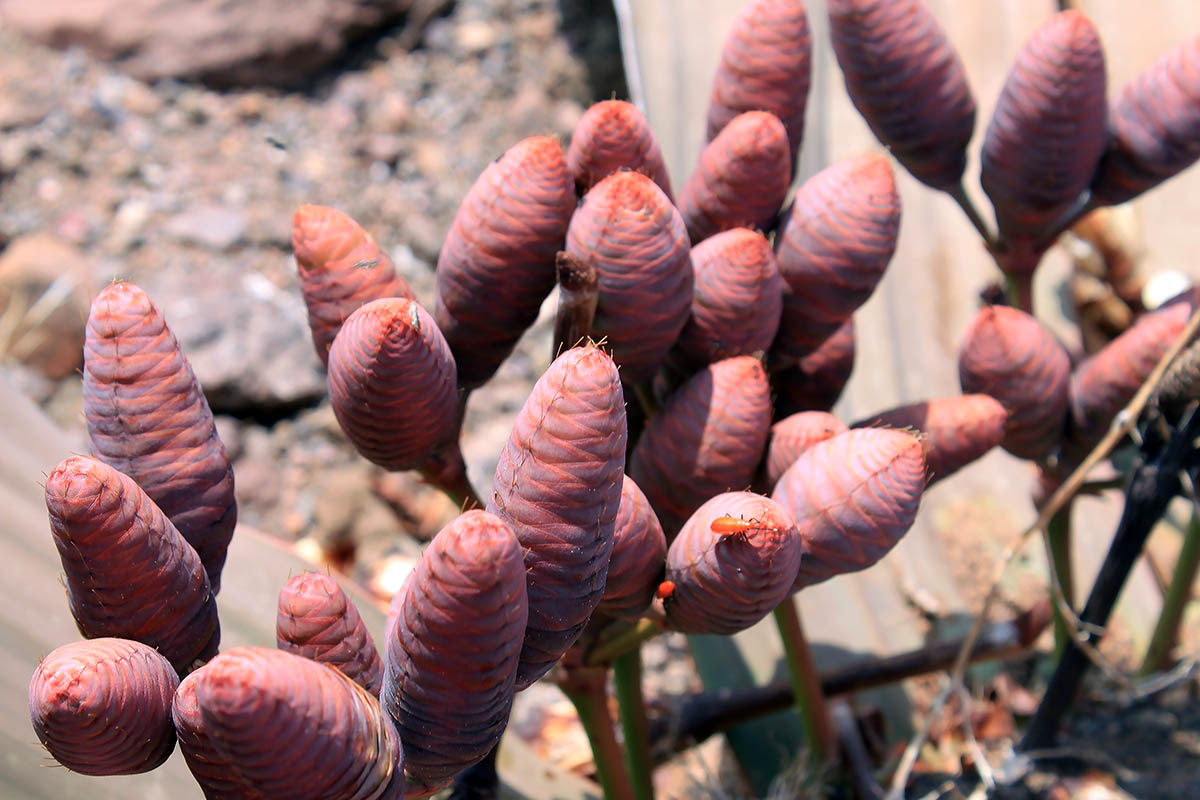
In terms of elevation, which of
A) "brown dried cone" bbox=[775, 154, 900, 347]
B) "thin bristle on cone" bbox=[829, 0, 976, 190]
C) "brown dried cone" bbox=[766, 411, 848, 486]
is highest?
"thin bristle on cone" bbox=[829, 0, 976, 190]

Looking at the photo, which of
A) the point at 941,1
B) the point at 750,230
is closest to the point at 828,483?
the point at 750,230

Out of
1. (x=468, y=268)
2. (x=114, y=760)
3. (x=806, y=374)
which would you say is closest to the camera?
(x=114, y=760)

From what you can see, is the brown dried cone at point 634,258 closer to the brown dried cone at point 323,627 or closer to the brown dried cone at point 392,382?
the brown dried cone at point 392,382

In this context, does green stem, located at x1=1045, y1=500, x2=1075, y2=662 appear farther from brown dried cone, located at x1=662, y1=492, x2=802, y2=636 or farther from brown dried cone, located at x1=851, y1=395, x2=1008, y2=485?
brown dried cone, located at x1=662, y1=492, x2=802, y2=636

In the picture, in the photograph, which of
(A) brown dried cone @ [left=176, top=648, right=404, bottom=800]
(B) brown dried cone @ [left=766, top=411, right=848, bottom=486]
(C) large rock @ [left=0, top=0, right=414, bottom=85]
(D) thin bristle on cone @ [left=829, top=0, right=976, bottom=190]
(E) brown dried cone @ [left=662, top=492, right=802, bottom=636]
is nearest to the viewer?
(A) brown dried cone @ [left=176, top=648, right=404, bottom=800]

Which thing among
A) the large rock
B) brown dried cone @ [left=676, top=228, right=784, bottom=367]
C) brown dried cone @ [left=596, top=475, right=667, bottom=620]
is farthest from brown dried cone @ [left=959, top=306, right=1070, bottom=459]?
the large rock

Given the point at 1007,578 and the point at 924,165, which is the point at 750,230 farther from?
the point at 1007,578

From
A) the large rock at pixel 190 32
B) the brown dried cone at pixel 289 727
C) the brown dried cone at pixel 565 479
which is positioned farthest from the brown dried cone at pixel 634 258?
the large rock at pixel 190 32

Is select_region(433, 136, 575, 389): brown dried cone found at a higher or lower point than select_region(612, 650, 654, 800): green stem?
higher
